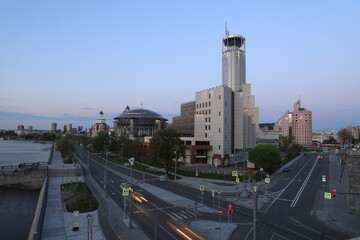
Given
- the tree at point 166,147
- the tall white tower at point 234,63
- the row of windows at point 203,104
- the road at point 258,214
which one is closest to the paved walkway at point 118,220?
the road at point 258,214

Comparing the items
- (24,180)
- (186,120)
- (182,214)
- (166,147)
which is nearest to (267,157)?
(166,147)

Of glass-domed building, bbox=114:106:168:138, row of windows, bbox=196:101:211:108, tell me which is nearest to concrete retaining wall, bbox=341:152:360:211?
row of windows, bbox=196:101:211:108

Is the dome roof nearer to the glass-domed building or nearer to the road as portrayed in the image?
the glass-domed building

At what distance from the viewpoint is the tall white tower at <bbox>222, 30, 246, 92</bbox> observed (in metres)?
161

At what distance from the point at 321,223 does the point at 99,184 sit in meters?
44.8

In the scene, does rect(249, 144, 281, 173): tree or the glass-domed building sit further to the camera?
the glass-domed building

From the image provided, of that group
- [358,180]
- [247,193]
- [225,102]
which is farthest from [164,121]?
[358,180]

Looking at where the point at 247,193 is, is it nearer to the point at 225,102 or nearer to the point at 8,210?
the point at 8,210

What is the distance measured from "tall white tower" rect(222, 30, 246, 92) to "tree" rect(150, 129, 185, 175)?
108 meters

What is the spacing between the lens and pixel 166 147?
206ft

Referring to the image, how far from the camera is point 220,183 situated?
56.9 m

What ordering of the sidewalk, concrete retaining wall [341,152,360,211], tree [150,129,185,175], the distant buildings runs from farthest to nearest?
the distant buildings
tree [150,129,185,175]
concrete retaining wall [341,152,360,211]
the sidewalk

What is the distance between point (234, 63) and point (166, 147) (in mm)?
119737

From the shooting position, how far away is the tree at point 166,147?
62.4m
